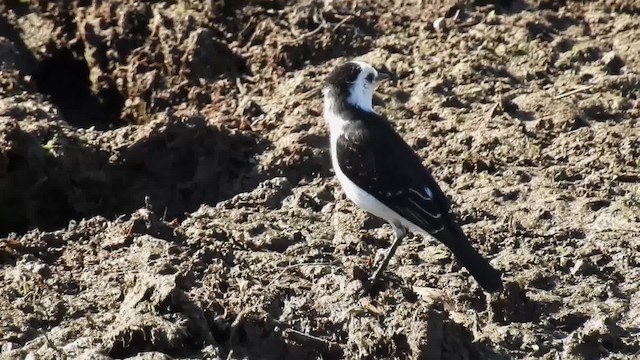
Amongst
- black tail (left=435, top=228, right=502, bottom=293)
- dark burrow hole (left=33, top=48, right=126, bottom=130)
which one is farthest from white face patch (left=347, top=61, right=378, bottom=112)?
dark burrow hole (left=33, top=48, right=126, bottom=130)

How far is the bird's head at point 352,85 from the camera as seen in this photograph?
24.6 feet

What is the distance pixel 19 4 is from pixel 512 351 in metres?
6.03

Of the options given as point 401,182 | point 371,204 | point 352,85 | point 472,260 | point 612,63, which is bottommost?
point 472,260

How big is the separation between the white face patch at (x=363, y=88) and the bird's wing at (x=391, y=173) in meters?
0.25

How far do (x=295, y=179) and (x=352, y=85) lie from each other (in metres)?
0.92

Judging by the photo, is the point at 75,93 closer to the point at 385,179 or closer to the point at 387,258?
the point at 385,179

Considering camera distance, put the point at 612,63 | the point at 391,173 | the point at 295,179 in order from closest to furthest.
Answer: the point at 391,173
the point at 295,179
the point at 612,63

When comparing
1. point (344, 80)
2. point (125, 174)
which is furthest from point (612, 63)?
point (125, 174)

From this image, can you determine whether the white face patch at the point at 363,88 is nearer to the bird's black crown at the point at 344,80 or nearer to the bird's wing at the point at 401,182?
the bird's black crown at the point at 344,80

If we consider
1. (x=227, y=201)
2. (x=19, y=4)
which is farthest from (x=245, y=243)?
(x=19, y=4)

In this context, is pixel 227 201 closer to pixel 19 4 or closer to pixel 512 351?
pixel 512 351

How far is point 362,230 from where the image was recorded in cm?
754

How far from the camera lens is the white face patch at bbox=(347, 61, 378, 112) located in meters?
7.50

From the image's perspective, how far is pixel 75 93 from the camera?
9.75 meters
